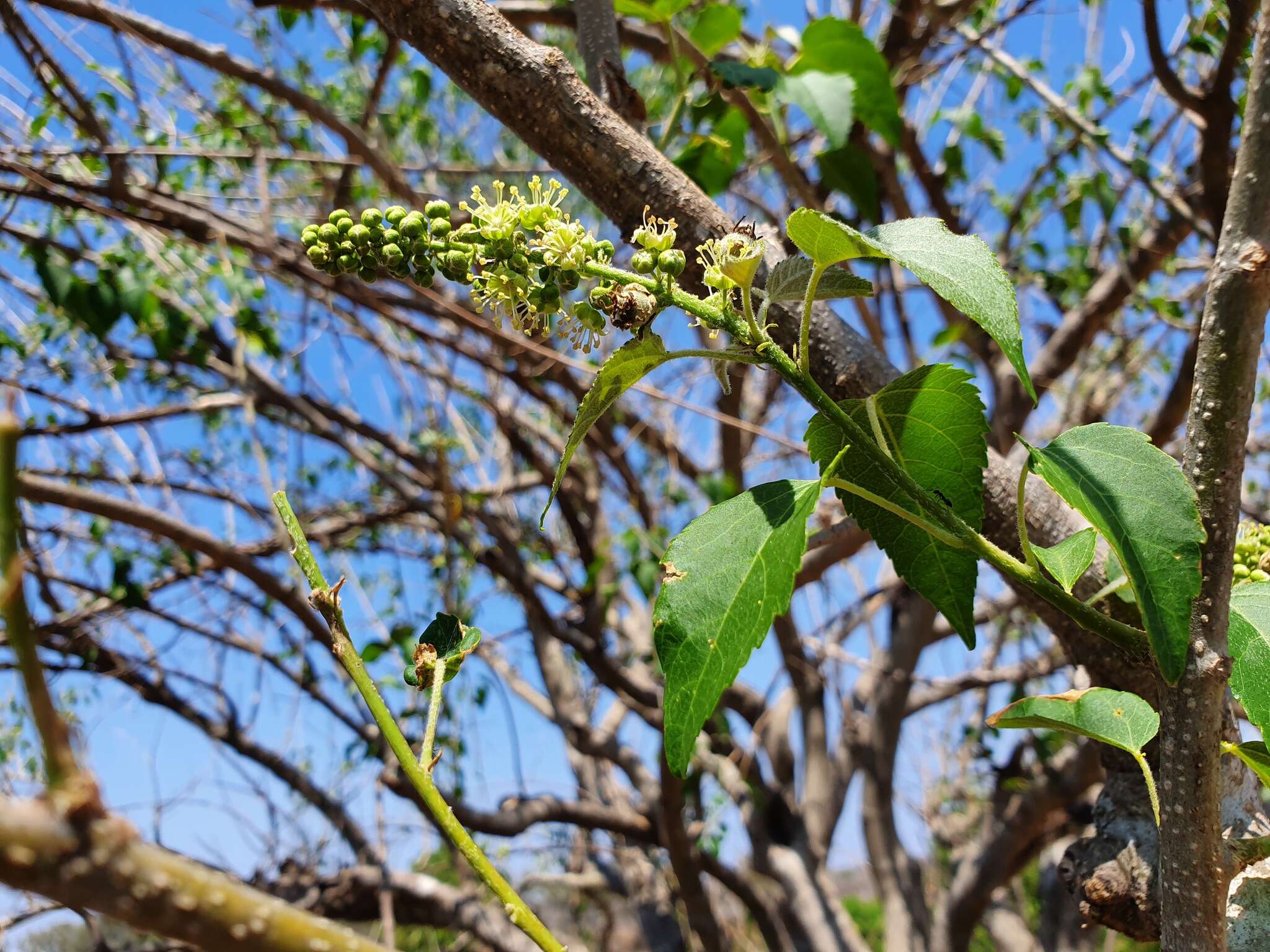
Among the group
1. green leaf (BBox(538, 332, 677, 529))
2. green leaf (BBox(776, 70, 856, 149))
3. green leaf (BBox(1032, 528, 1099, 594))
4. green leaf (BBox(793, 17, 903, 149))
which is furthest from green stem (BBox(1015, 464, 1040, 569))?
green leaf (BBox(793, 17, 903, 149))

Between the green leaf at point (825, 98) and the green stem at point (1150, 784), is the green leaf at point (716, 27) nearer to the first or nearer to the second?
the green leaf at point (825, 98)

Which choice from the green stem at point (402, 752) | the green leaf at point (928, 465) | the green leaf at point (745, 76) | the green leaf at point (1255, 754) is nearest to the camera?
the green stem at point (402, 752)

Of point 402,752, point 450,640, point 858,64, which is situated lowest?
point 402,752

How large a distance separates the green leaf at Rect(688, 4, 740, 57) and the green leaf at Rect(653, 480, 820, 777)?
1101 millimetres

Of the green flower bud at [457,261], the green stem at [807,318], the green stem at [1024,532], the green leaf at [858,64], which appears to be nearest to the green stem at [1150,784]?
the green stem at [1024,532]

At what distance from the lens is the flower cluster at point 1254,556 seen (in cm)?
67

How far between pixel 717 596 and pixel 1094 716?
9.5 inches

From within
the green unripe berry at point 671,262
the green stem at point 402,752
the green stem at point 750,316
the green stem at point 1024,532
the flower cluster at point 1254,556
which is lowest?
the green stem at point 402,752

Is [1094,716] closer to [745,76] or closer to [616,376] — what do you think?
[616,376]

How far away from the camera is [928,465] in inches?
25.5

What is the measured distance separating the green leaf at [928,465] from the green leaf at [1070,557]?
2.5 inches

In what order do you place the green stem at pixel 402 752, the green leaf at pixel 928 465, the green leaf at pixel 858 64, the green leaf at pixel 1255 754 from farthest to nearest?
the green leaf at pixel 858 64, the green leaf at pixel 928 465, the green leaf at pixel 1255 754, the green stem at pixel 402 752

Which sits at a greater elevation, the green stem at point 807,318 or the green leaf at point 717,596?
the green stem at point 807,318

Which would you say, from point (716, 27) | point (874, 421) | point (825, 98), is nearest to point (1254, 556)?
point (874, 421)
